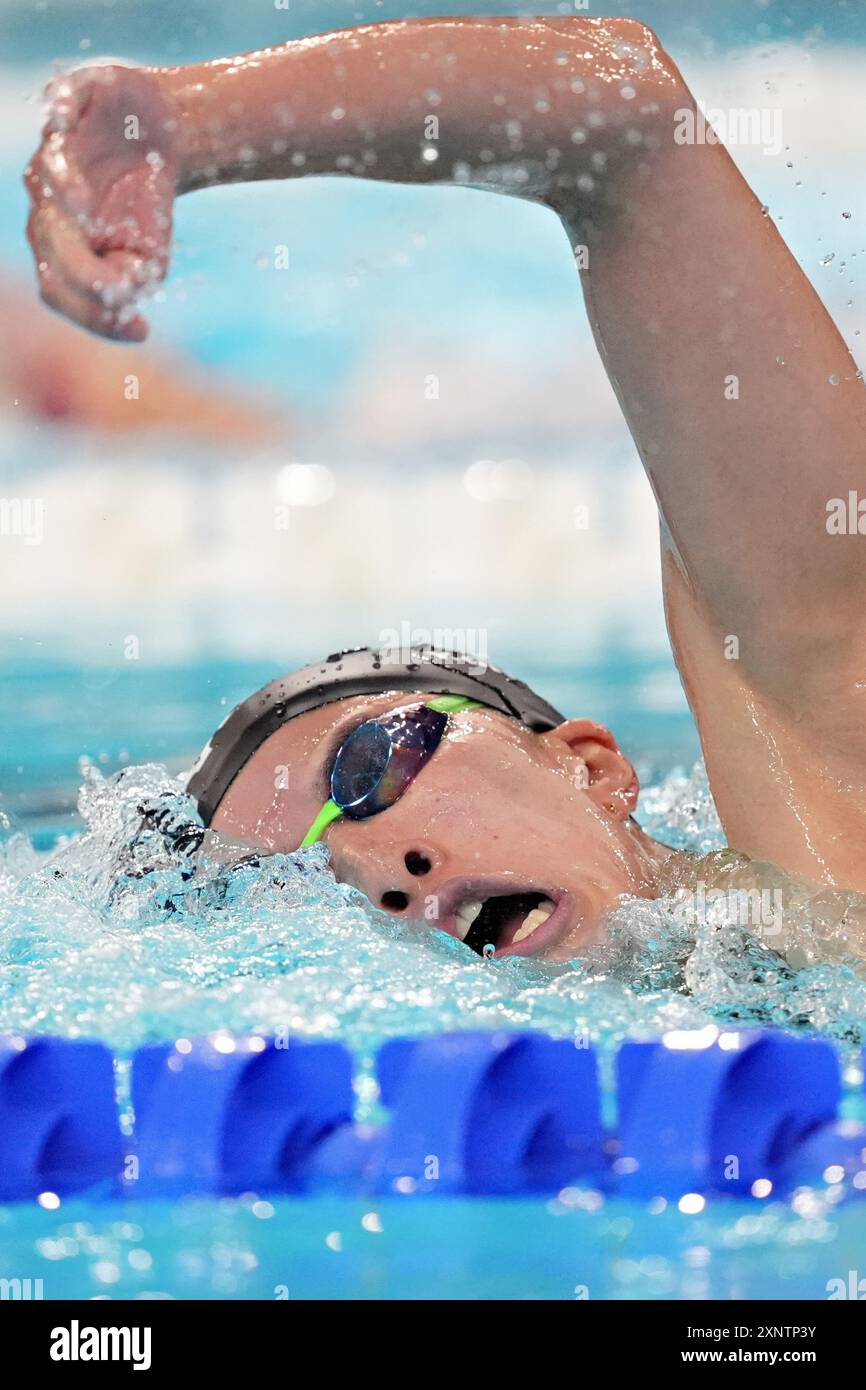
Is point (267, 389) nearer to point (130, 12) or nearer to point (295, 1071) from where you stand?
point (130, 12)

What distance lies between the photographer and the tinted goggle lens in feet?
5.57

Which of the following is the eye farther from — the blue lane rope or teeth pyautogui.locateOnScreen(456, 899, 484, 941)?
the blue lane rope

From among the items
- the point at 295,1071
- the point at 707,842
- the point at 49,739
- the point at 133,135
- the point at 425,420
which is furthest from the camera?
the point at 425,420

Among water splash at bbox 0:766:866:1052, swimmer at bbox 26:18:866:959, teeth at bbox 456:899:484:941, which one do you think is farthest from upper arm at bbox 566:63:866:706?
teeth at bbox 456:899:484:941

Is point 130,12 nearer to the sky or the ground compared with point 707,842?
nearer to the sky

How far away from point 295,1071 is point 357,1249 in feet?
0.77

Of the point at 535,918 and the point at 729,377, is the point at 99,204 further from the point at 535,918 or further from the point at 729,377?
the point at 535,918

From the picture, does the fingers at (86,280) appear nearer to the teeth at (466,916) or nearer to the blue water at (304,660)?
the blue water at (304,660)

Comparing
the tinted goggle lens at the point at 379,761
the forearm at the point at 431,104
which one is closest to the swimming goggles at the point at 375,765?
the tinted goggle lens at the point at 379,761

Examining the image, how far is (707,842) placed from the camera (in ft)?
8.94

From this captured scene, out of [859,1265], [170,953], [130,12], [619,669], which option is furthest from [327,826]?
[130,12]

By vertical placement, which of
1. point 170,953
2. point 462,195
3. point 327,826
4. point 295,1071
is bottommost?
point 295,1071

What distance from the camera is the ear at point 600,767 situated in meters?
1.85

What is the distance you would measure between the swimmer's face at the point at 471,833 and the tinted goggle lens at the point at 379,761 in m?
0.01
